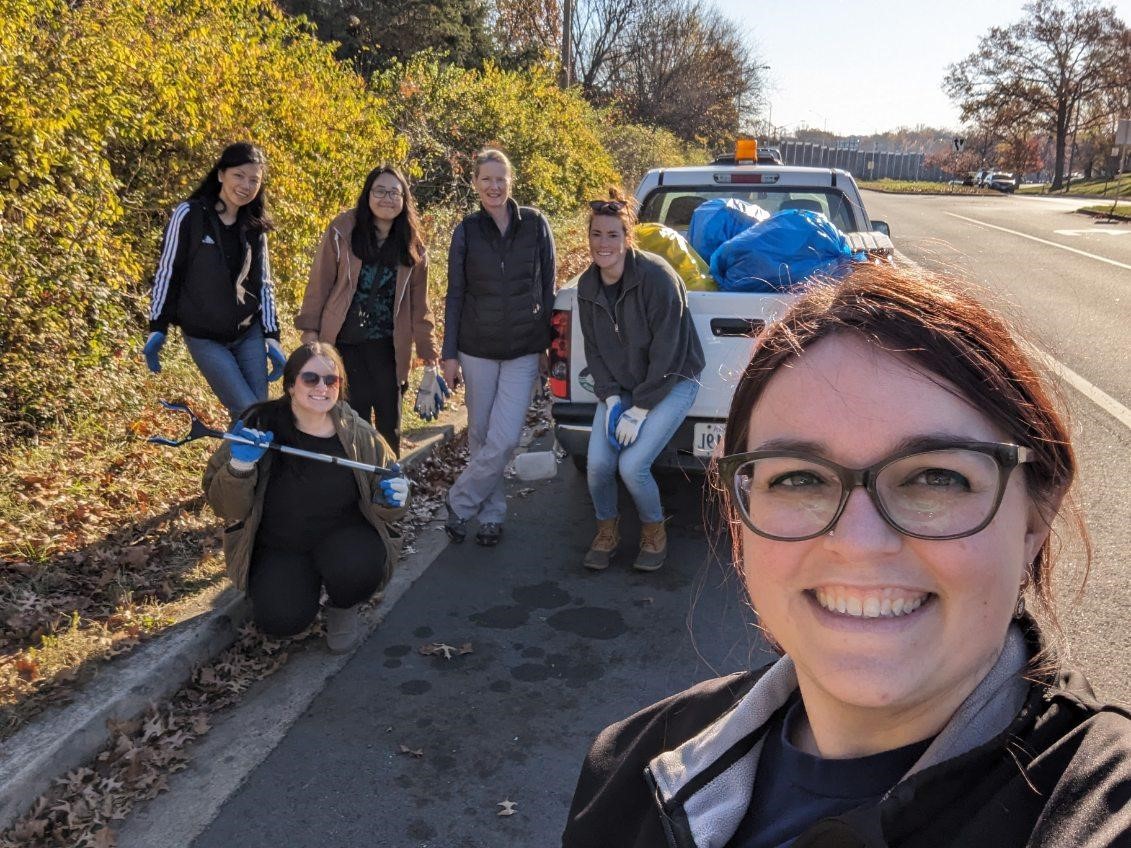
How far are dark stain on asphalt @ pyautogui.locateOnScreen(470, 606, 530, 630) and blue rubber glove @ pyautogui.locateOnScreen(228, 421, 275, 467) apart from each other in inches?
52.7

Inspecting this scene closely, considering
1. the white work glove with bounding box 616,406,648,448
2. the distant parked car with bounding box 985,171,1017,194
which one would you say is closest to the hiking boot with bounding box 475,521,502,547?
the white work glove with bounding box 616,406,648,448

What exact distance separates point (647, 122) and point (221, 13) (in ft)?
104

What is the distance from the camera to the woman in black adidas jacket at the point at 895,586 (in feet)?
3.42

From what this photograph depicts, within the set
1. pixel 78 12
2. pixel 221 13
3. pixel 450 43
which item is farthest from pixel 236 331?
pixel 450 43

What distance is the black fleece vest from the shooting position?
518 centimetres

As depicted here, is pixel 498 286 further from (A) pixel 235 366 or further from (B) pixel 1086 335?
(B) pixel 1086 335

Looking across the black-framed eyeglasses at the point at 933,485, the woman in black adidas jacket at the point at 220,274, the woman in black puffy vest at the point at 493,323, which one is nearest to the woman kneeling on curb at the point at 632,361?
the woman in black puffy vest at the point at 493,323

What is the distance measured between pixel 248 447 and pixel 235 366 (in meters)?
1.46

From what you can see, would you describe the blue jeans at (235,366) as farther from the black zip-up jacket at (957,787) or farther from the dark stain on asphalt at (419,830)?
the black zip-up jacket at (957,787)

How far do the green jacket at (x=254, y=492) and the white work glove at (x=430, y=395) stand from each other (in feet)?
3.68

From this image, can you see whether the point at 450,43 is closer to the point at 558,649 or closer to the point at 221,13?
the point at 221,13

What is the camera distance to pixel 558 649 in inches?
168

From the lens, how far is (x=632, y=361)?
485cm

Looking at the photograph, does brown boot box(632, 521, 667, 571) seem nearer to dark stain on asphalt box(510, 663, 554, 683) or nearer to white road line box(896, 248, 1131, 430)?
dark stain on asphalt box(510, 663, 554, 683)
